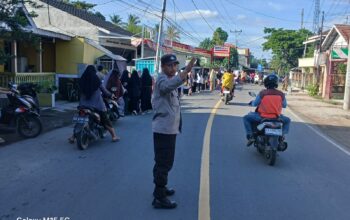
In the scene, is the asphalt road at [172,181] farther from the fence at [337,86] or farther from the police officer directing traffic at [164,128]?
the fence at [337,86]

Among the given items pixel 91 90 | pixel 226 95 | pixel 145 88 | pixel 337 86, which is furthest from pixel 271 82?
pixel 337 86

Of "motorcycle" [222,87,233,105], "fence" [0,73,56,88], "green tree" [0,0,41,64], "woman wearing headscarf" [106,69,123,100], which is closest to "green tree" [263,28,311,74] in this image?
"motorcycle" [222,87,233,105]

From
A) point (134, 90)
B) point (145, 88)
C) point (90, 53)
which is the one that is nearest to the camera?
point (134, 90)

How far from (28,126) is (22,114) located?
36 centimetres

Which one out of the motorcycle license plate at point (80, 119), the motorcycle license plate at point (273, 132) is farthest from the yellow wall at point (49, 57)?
the motorcycle license plate at point (273, 132)

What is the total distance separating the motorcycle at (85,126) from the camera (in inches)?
339

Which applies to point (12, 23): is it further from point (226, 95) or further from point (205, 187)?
point (226, 95)

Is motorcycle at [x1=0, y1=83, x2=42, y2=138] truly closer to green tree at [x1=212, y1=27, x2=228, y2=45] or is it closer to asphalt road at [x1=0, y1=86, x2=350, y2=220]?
asphalt road at [x1=0, y1=86, x2=350, y2=220]

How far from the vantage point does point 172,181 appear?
21.0 feet

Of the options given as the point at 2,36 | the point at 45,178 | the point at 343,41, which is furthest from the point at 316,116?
the point at 343,41

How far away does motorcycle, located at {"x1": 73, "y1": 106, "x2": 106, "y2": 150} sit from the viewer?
8.62 metres

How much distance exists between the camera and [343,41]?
3269cm

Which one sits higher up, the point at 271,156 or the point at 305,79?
the point at 305,79

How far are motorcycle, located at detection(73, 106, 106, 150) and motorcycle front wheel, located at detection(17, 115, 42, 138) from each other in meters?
1.53
